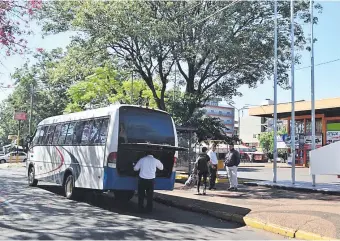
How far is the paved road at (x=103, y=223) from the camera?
7.65 m

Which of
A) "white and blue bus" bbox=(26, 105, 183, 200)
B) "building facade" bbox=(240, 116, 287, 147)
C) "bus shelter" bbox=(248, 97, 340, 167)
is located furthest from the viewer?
"building facade" bbox=(240, 116, 287, 147)

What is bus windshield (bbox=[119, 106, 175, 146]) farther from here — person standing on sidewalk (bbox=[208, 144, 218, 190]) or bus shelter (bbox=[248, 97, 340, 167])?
bus shelter (bbox=[248, 97, 340, 167])

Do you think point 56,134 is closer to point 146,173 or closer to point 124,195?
point 124,195

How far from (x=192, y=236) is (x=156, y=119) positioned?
4521mm

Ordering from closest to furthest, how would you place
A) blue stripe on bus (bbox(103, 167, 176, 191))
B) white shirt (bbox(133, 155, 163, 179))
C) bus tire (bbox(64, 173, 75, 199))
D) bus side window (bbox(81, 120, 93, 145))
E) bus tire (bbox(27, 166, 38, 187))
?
white shirt (bbox(133, 155, 163, 179)) < blue stripe on bus (bbox(103, 167, 176, 191)) < bus side window (bbox(81, 120, 93, 145)) < bus tire (bbox(64, 173, 75, 199)) < bus tire (bbox(27, 166, 38, 187))

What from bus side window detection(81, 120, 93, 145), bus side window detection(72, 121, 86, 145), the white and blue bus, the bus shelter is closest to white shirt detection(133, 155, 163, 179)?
the white and blue bus

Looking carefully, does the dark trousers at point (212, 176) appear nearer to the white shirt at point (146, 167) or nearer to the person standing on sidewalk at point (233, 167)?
the person standing on sidewalk at point (233, 167)

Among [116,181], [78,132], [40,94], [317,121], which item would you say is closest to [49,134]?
[78,132]

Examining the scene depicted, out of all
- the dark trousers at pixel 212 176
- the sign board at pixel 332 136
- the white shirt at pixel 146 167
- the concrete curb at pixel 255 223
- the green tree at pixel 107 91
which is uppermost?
the green tree at pixel 107 91

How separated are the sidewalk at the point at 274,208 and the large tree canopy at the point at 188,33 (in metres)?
7.30

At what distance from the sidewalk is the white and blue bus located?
4.67ft

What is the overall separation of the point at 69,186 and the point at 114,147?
3319mm

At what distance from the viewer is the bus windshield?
1084cm

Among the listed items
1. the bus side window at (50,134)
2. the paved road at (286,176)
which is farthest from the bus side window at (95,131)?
the paved road at (286,176)
